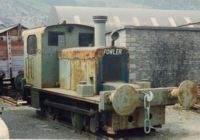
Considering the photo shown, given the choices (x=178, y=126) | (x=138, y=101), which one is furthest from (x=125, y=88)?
(x=178, y=126)

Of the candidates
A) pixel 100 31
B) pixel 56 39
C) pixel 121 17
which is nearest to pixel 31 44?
pixel 56 39

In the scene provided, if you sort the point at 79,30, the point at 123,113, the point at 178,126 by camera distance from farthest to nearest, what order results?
1. the point at 79,30
2. the point at 178,126
3. the point at 123,113

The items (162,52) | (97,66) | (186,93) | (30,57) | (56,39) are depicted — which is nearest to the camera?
(186,93)

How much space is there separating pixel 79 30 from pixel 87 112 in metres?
2.95

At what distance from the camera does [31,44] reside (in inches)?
453

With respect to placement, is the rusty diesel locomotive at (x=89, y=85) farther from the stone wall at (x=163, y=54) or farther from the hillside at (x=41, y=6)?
the hillside at (x=41, y=6)

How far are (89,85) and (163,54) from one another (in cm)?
687

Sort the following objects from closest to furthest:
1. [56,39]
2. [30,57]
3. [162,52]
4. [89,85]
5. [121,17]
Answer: [89,85] < [56,39] < [30,57] < [162,52] < [121,17]

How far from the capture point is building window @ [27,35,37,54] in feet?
36.7

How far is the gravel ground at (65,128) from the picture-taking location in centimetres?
901

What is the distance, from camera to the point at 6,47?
1583cm

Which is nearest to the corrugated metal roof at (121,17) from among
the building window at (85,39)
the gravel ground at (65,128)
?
the gravel ground at (65,128)

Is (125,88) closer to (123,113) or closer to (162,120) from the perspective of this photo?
(123,113)

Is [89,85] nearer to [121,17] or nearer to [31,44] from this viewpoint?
[31,44]
